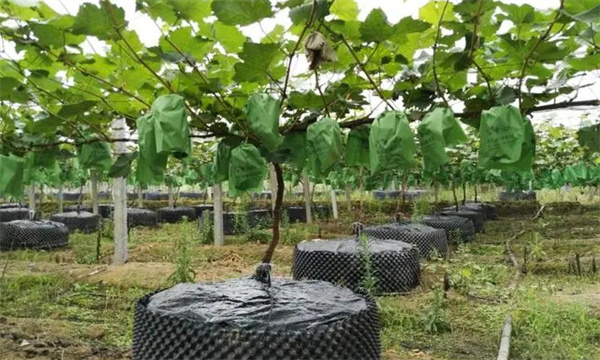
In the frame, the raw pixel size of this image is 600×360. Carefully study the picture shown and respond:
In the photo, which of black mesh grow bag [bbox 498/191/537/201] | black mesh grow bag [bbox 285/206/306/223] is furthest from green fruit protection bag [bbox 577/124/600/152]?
black mesh grow bag [bbox 498/191/537/201]

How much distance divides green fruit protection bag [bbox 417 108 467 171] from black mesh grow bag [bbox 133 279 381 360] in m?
0.83

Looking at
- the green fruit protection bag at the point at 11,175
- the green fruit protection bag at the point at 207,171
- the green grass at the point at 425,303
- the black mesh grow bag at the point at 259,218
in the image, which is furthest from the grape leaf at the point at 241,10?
the black mesh grow bag at the point at 259,218

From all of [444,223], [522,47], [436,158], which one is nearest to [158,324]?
[436,158]

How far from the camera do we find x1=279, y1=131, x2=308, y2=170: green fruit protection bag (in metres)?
2.41

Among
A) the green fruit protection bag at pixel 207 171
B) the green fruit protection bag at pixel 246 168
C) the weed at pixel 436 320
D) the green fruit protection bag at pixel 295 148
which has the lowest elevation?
the weed at pixel 436 320

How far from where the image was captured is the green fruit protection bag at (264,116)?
1979 mm

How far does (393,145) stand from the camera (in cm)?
201

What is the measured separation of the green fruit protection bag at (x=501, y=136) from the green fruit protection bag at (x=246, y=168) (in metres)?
0.88

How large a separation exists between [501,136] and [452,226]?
31.4ft

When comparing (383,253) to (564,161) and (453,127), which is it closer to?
(453,127)

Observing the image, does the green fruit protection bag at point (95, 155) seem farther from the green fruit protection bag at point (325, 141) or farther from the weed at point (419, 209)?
the weed at point (419, 209)

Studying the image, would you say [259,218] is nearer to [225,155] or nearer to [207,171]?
[207,171]

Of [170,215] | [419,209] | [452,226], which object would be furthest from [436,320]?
[170,215]

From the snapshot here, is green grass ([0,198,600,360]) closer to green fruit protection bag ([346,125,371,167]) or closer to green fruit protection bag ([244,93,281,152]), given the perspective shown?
green fruit protection bag ([346,125,371,167])
